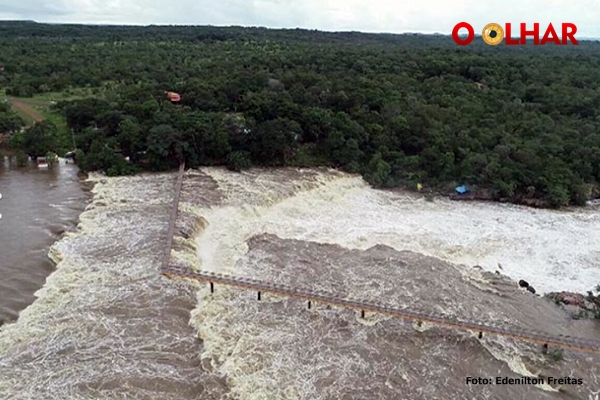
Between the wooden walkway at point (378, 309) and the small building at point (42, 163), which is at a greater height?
the small building at point (42, 163)

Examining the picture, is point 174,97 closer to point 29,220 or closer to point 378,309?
point 29,220

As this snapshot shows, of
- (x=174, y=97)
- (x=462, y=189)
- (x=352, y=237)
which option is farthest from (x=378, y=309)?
(x=174, y=97)

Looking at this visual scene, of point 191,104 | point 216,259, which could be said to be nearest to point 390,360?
point 216,259

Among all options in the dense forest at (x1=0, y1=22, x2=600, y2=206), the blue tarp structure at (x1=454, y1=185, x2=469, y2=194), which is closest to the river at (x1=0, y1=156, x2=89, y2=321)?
the dense forest at (x1=0, y1=22, x2=600, y2=206)

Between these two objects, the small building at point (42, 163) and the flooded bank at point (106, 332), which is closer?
the flooded bank at point (106, 332)

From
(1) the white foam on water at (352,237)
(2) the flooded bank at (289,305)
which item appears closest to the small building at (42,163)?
(2) the flooded bank at (289,305)

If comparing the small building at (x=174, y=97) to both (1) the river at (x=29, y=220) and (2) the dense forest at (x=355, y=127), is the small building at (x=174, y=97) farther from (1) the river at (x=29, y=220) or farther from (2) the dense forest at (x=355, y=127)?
(1) the river at (x=29, y=220)
